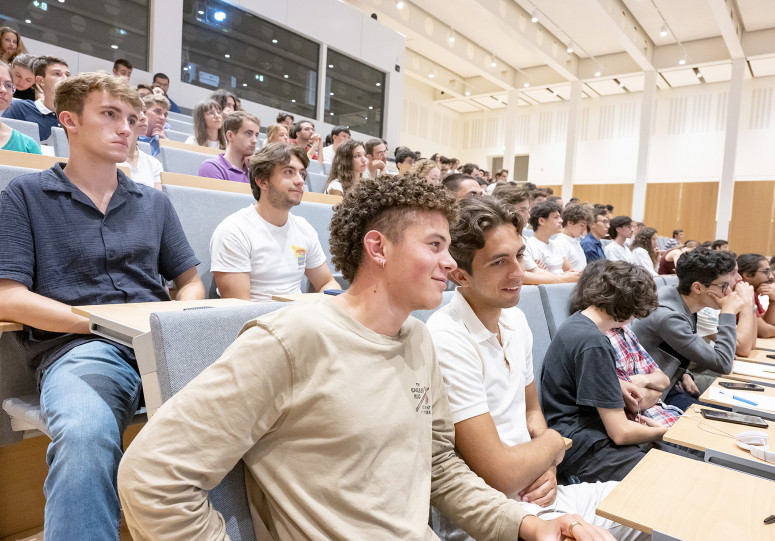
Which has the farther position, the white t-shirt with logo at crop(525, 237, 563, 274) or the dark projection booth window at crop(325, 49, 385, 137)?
the dark projection booth window at crop(325, 49, 385, 137)

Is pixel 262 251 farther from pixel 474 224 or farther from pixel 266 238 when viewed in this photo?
pixel 474 224

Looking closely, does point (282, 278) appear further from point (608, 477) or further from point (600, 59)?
point (600, 59)

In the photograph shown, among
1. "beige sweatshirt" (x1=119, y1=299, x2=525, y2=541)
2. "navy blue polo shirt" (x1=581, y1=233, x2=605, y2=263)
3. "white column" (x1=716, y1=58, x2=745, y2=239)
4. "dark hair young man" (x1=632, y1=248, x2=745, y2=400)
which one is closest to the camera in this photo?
"beige sweatshirt" (x1=119, y1=299, x2=525, y2=541)

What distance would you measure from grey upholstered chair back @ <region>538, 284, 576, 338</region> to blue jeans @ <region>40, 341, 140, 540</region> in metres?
1.68

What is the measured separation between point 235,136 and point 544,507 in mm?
2851

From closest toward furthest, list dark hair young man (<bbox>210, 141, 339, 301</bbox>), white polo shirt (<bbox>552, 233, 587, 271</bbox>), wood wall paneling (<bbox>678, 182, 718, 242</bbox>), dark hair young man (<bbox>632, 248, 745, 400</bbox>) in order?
dark hair young man (<bbox>210, 141, 339, 301</bbox>)
dark hair young man (<bbox>632, 248, 745, 400</bbox>)
white polo shirt (<bbox>552, 233, 587, 271</bbox>)
wood wall paneling (<bbox>678, 182, 718, 242</bbox>)

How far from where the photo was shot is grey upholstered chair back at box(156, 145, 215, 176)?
348 centimetres

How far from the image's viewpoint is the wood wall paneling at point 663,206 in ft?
38.2

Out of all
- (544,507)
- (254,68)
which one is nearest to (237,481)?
(544,507)

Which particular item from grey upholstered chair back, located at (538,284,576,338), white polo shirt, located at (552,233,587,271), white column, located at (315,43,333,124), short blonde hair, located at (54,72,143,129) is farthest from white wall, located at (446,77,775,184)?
short blonde hair, located at (54,72,143,129)

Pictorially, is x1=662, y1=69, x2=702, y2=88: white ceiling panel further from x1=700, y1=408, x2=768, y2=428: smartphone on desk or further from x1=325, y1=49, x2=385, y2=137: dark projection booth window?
x1=700, y1=408, x2=768, y2=428: smartphone on desk

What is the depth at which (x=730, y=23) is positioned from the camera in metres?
8.04

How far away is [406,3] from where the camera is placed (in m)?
9.12

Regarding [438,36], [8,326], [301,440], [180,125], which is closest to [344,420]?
[301,440]
